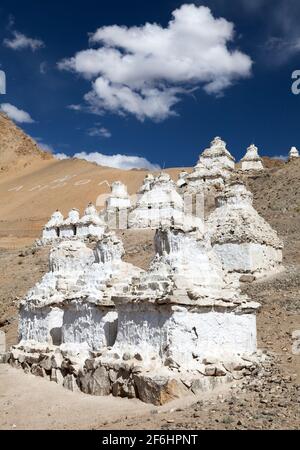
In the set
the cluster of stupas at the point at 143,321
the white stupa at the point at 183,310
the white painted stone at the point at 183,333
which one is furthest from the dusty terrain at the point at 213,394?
the white stupa at the point at 183,310

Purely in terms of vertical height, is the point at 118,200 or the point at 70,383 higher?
the point at 118,200

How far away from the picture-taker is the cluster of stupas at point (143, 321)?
403 inches

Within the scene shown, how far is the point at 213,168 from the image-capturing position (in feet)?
147


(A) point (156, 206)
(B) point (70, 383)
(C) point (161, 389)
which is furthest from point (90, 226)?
(C) point (161, 389)

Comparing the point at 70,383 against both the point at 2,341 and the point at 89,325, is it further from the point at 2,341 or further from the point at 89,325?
the point at 2,341

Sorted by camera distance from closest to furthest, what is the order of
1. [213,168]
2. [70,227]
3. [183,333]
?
[183,333] < [70,227] < [213,168]

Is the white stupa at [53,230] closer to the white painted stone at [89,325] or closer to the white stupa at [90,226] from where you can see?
the white stupa at [90,226]

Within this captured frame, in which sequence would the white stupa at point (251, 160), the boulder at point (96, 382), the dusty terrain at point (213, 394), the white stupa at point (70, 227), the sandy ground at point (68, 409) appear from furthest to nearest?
1. the white stupa at point (251, 160)
2. the white stupa at point (70, 227)
3. the boulder at point (96, 382)
4. the sandy ground at point (68, 409)
5. the dusty terrain at point (213, 394)

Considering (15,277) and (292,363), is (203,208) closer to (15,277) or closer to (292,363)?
(15,277)

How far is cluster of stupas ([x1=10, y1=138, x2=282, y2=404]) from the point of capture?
33.6 feet

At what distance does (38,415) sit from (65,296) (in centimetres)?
415

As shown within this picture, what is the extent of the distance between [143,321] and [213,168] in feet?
114

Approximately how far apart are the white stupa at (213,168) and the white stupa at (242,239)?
19080 mm
